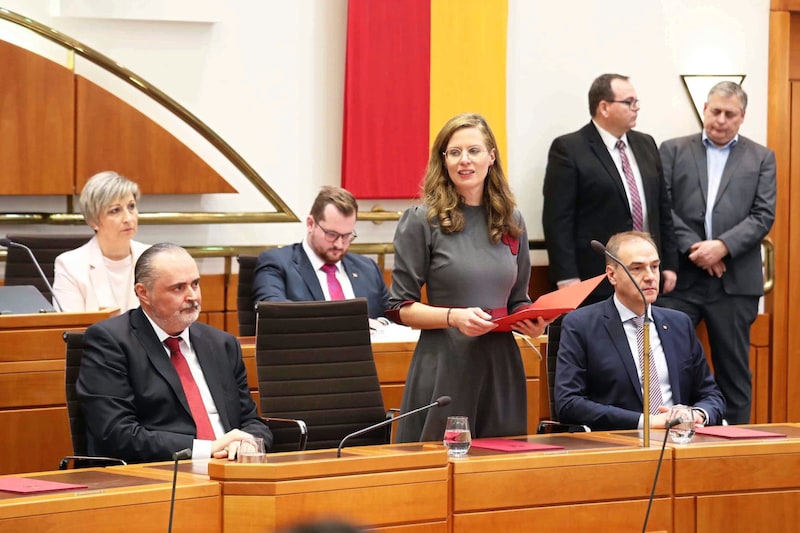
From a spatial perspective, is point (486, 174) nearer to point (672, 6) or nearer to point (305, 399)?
point (305, 399)

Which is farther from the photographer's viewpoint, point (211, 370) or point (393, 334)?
point (393, 334)

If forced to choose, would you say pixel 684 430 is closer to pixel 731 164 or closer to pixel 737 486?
pixel 737 486

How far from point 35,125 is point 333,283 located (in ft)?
5.27

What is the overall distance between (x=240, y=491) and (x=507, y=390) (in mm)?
1042

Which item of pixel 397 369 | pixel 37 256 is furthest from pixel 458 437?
pixel 37 256

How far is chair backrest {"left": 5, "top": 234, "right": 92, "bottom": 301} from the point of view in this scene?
5.23 meters

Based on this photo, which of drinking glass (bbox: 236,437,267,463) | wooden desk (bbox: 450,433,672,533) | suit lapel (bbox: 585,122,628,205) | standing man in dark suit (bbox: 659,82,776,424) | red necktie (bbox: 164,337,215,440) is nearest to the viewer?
drinking glass (bbox: 236,437,267,463)

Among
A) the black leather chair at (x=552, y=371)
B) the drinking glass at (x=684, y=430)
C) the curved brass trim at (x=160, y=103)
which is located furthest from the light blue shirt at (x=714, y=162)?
the drinking glass at (x=684, y=430)

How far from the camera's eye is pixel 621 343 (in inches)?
161

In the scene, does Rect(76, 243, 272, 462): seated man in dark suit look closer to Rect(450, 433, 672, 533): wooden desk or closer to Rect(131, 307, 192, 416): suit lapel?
Rect(131, 307, 192, 416): suit lapel

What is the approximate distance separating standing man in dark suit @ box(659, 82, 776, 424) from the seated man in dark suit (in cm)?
325

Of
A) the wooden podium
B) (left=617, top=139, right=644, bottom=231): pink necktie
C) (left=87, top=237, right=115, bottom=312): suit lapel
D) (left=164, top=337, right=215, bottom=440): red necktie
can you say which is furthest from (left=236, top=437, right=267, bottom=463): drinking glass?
(left=617, top=139, right=644, bottom=231): pink necktie

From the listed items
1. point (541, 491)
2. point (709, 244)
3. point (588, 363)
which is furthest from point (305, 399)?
point (709, 244)

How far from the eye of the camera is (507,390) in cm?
363
